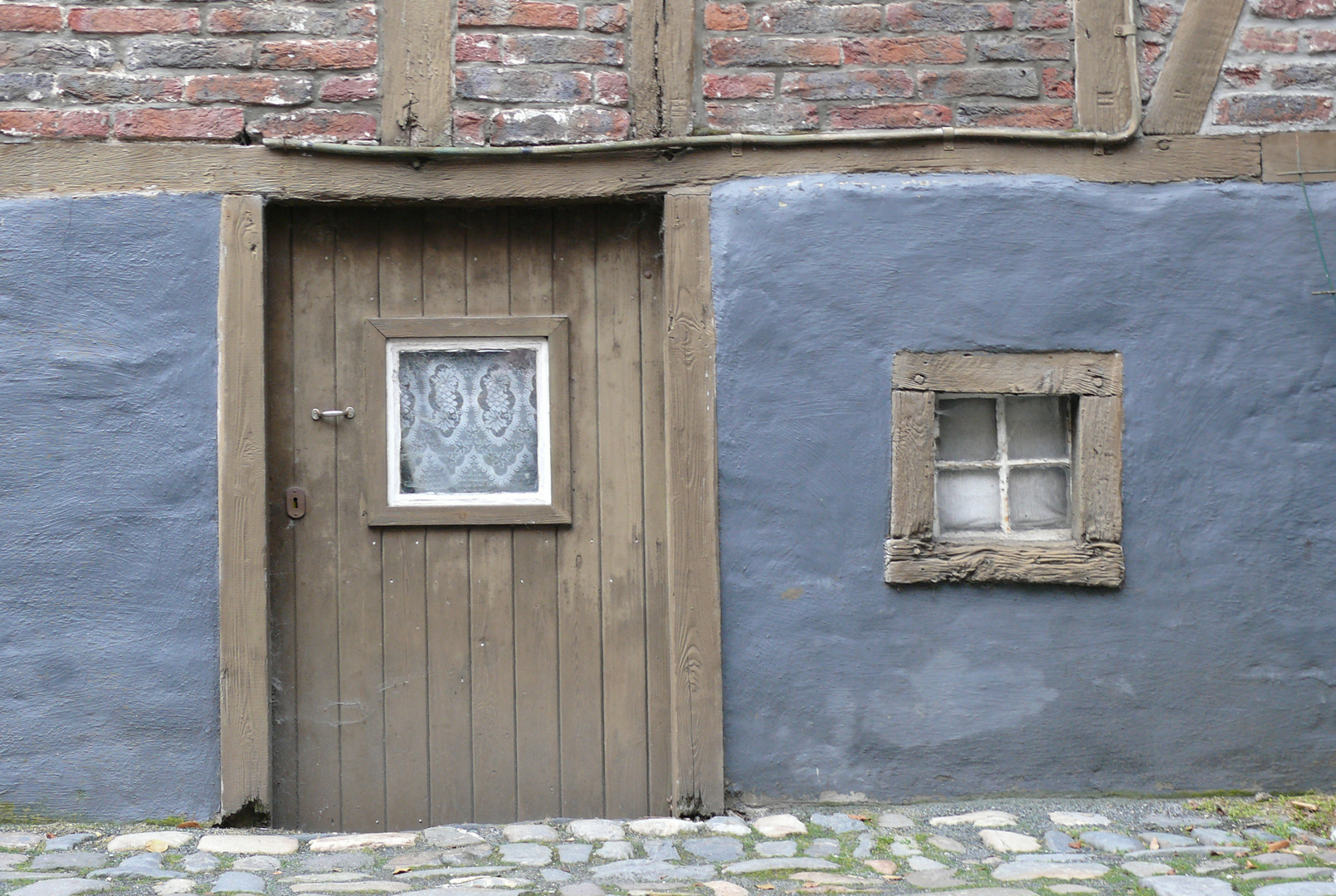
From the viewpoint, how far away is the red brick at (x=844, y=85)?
3473 millimetres

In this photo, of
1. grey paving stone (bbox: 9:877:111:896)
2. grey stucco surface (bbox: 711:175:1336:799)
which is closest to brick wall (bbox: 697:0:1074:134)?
grey stucco surface (bbox: 711:175:1336:799)

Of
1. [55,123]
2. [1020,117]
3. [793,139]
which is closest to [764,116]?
[793,139]

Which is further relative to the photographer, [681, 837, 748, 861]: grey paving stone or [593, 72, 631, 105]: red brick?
Answer: [593, 72, 631, 105]: red brick

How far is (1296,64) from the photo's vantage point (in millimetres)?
3520

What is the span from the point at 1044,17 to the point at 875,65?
55cm

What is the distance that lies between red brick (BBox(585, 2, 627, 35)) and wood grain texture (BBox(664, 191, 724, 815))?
54 centimetres

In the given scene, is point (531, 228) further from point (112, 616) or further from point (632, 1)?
point (112, 616)

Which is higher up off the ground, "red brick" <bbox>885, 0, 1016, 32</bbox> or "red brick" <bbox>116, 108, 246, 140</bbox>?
"red brick" <bbox>885, 0, 1016, 32</bbox>

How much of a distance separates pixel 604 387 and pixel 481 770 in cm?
127

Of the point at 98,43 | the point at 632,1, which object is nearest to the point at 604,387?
the point at 632,1

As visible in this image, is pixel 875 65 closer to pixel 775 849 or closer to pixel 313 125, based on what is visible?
pixel 313 125

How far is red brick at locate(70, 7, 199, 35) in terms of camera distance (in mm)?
3361

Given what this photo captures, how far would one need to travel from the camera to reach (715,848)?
315 centimetres

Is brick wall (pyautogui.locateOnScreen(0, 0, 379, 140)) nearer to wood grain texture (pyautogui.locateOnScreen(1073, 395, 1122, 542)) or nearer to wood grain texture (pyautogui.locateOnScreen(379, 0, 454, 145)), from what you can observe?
Answer: wood grain texture (pyautogui.locateOnScreen(379, 0, 454, 145))
